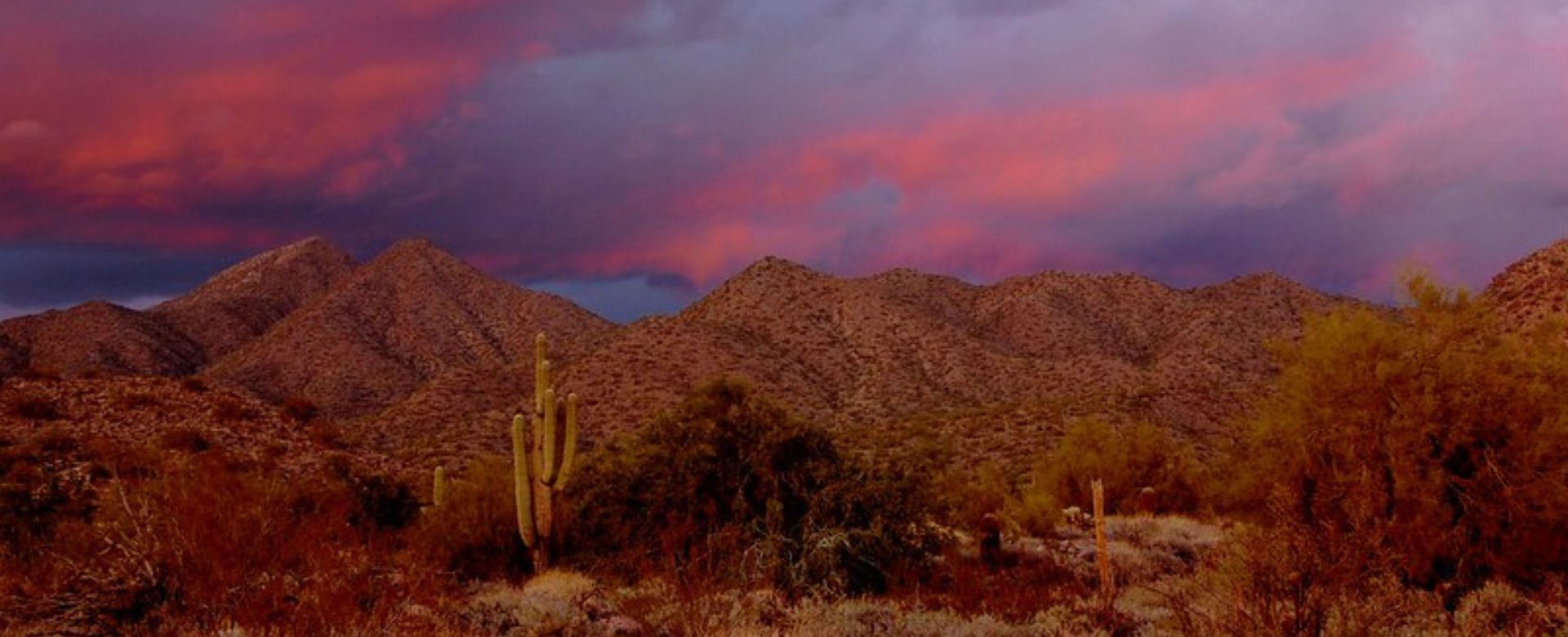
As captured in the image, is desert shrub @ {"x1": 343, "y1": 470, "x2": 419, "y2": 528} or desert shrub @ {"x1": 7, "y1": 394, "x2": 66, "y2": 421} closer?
desert shrub @ {"x1": 343, "y1": 470, "x2": 419, "y2": 528}

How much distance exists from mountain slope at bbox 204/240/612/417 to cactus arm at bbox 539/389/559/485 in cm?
4648

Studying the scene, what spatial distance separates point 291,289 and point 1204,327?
3139 inches

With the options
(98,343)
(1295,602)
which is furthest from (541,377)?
(98,343)

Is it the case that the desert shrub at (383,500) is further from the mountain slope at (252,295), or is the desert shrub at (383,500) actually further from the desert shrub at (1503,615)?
the mountain slope at (252,295)

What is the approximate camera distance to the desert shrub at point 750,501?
1736 centimetres

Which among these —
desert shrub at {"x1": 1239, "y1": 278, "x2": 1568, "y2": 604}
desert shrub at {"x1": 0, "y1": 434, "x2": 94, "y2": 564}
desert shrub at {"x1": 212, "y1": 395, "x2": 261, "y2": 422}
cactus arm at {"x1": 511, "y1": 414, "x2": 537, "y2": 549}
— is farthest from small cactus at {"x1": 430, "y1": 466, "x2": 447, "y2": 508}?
desert shrub at {"x1": 1239, "y1": 278, "x2": 1568, "y2": 604}

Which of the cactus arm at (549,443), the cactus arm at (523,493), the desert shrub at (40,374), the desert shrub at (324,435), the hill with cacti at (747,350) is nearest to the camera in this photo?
the cactus arm at (523,493)

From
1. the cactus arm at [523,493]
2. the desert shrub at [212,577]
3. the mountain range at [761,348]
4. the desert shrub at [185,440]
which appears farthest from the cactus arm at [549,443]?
the mountain range at [761,348]

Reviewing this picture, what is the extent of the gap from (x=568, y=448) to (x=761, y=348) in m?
38.0

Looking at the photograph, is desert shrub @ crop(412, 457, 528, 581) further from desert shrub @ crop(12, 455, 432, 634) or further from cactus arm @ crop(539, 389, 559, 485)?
desert shrub @ crop(12, 455, 432, 634)

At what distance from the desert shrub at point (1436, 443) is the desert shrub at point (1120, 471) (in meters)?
12.0

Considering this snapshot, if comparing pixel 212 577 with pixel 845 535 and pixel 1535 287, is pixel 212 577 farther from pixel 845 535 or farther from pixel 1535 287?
pixel 1535 287

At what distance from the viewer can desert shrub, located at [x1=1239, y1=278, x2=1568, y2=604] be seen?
49.2 ft

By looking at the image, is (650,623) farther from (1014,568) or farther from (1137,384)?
(1137,384)
